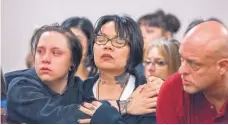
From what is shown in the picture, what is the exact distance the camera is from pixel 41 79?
1.17 meters

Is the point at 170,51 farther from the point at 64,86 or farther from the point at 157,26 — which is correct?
the point at 64,86

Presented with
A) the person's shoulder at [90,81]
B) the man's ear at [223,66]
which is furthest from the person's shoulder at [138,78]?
the man's ear at [223,66]

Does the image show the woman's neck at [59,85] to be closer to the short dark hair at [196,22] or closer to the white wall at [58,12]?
the white wall at [58,12]

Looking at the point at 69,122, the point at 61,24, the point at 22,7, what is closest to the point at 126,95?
the point at 69,122

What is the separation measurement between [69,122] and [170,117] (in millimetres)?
284

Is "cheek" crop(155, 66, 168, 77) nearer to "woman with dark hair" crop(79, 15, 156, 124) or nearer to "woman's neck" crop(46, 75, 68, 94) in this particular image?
"woman with dark hair" crop(79, 15, 156, 124)

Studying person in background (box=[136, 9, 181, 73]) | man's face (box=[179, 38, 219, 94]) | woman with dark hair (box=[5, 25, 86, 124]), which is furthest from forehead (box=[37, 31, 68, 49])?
man's face (box=[179, 38, 219, 94])

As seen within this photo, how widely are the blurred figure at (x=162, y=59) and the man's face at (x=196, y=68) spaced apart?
48 millimetres

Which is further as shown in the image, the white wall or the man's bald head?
the white wall

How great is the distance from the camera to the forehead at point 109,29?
1143 millimetres

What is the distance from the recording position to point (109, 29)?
3.76 feet

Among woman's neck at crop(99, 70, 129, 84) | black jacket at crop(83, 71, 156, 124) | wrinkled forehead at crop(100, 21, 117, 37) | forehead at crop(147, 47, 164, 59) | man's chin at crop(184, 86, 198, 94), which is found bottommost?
black jacket at crop(83, 71, 156, 124)

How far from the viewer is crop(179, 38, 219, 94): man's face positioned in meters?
1.08

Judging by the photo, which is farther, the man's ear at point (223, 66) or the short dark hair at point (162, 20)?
the short dark hair at point (162, 20)
